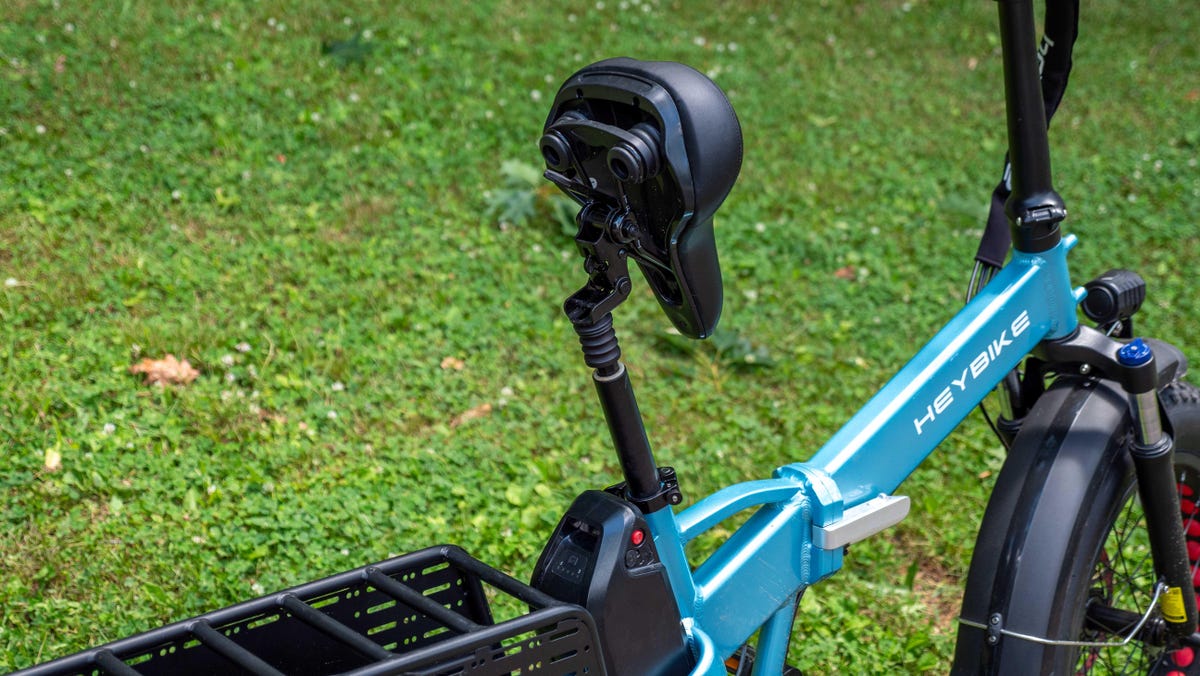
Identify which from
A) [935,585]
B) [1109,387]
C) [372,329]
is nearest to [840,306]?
[935,585]

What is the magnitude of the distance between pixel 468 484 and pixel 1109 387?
1868mm

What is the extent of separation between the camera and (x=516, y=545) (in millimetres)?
3238

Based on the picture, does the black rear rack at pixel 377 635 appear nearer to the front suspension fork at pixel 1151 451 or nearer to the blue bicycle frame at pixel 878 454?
the blue bicycle frame at pixel 878 454

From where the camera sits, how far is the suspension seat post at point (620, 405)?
1.75 metres

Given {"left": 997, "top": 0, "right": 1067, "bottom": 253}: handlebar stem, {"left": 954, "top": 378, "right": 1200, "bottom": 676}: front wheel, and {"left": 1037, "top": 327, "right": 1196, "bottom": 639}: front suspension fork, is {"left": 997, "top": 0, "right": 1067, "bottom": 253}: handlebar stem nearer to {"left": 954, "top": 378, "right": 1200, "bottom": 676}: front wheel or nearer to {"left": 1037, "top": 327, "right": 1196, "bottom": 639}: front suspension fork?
{"left": 1037, "top": 327, "right": 1196, "bottom": 639}: front suspension fork

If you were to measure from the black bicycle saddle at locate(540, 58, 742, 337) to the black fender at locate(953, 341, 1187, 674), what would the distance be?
0.84m

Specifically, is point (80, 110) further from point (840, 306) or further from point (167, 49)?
point (840, 306)

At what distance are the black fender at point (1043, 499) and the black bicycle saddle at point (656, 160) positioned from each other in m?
0.84

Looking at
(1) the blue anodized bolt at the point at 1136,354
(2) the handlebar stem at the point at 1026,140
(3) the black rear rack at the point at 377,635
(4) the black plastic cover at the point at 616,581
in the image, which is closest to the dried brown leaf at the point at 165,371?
(3) the black rear rack at the point at 377,635

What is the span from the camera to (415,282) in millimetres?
4316

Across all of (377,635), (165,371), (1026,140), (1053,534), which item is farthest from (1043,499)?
(165,371)

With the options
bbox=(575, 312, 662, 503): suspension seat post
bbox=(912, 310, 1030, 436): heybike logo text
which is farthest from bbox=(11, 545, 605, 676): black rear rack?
bbox=(912, 310, 1030, 436): heybike logo text

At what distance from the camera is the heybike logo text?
2.17 metres

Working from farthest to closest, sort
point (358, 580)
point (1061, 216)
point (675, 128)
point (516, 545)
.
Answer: point (516, 545)
point (1061, 216)
point (358, 580)
point (675, 128)
